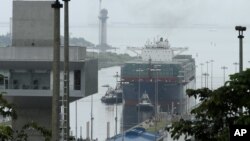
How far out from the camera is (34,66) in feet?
64.8

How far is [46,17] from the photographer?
64.0ft

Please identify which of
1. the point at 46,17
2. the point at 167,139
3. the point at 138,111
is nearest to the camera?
the point at 46,17

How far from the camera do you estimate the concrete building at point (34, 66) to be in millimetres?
19516

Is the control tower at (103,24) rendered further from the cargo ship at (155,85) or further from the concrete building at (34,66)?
the concrete building at (34,66)

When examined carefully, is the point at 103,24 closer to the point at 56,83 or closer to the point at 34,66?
the point at 34,66

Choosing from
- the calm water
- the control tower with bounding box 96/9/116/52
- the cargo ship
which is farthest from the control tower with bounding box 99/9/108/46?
the cargo ship

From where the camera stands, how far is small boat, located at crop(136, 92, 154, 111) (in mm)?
68537

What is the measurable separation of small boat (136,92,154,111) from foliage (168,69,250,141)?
193 feet

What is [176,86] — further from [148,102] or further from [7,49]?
[7,49]

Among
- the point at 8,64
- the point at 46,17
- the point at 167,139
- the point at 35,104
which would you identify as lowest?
the point at 167,139

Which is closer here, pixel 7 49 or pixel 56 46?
pixel 56 46

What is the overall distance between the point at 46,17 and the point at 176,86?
50219 millimetres

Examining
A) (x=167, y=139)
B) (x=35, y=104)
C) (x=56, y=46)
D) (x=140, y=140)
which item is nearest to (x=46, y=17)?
(x=35, y=104)

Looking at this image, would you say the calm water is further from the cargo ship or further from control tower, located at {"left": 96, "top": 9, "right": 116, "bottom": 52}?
control tower, located at {"left": 96, "top": 9, "right": 116, "bottom": 52}
